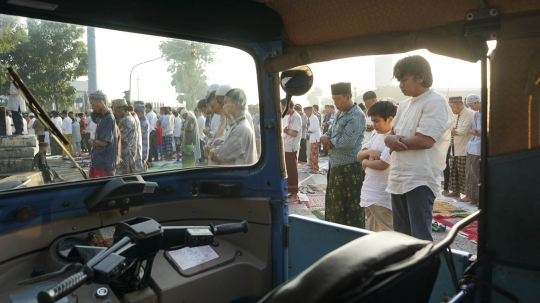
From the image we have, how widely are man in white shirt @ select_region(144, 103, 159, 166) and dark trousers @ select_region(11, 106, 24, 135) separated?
557mm

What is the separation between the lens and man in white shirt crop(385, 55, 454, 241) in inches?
106

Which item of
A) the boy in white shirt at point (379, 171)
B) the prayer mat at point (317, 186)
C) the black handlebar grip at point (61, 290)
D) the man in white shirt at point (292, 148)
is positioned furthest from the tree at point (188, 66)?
the prayer mat at point (317, 186)

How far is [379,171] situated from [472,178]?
11.9ft

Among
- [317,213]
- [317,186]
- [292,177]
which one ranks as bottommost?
[317,213]

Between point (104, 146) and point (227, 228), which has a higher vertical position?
point (104, 146)

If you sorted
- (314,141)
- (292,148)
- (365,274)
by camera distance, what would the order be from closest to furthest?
(365,274), (292,148), (314,141)

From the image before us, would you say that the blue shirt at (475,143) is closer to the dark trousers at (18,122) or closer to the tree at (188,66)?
the tree at (188,66)

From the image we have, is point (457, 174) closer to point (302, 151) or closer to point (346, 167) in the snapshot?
point (346, 167)

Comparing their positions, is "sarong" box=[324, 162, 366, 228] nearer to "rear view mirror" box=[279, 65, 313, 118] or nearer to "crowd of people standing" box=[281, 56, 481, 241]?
"crowd of people standing" box=[281, 56, 481, 241]

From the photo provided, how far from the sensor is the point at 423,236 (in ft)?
8.78

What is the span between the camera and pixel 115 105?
5.98ft

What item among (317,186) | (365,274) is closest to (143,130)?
(365,274)

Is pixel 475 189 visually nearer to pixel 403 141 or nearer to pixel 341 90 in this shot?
pixel 341 90

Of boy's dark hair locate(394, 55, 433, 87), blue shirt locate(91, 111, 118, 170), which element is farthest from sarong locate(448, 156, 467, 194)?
blue shirt locate(91, 111, 118, 170)
